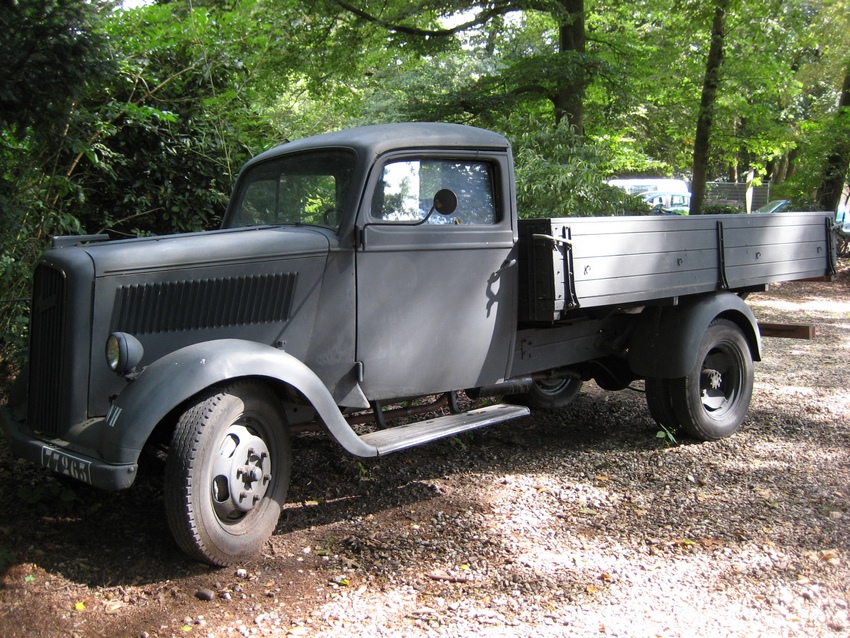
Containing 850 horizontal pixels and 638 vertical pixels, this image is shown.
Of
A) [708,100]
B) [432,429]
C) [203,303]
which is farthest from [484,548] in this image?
[708,100]

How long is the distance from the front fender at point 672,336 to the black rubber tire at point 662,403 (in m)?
0.15

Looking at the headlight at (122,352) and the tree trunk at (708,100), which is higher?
the tree trunk at (708,100)

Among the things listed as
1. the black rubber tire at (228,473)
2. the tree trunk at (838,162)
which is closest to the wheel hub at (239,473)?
the black rubber tire at (228,473)

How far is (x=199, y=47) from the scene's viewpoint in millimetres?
6547

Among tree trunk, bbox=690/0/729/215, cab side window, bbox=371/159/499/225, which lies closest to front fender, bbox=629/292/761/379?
cab side window, bbox=371/159/499/225

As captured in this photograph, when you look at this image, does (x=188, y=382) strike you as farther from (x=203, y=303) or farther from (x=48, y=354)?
(x=48, y=354)

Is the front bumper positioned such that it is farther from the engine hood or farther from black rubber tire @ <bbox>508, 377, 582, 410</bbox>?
black rubber tire @ <bbox>508, 377, 582, 410</bbox>

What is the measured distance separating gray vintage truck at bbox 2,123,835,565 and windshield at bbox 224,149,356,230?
0.01 m

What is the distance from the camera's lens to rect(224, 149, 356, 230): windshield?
4020mm

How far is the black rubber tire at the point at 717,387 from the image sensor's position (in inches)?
199

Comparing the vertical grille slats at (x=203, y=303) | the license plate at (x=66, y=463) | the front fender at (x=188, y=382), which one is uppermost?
the vertical grille slats at (x=203, y=303)

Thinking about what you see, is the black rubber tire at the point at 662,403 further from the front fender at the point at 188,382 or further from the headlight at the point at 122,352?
the headlight at the point at 122,352

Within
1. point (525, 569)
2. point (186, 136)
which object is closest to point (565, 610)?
point (525, 569)

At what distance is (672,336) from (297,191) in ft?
8.32
